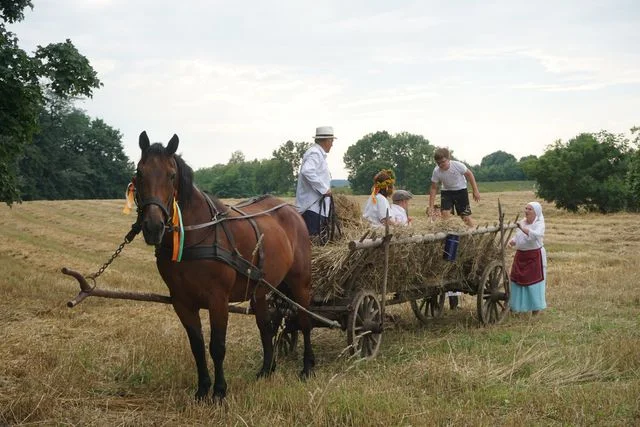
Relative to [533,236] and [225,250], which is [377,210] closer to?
[533,236]

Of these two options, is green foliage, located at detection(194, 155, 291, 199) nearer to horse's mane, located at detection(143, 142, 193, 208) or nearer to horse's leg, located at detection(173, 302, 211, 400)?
horse's leg, located at detection(173, 302, 211, 400)

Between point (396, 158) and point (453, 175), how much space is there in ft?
180

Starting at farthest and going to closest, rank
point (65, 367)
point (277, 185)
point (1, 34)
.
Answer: point (277, 185), point (1, 34), point (65, 367)

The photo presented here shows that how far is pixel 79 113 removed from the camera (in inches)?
2606

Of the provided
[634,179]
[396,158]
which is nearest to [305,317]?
[634,179]

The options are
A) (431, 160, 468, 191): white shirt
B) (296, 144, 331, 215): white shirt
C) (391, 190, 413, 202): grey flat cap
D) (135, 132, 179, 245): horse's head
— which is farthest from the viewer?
(431, 160, 468, 191): white shirt

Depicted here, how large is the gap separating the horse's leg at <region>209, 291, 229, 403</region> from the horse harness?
0.31m

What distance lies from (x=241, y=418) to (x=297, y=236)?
2.50 m

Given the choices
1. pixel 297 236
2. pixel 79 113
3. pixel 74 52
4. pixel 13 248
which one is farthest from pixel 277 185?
pixel 297 236

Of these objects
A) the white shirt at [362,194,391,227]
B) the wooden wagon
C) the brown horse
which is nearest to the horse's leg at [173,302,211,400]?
the brown horse

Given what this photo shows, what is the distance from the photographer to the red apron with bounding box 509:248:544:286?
33.8 feet

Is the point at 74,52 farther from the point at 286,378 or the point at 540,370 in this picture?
the point at 540,370

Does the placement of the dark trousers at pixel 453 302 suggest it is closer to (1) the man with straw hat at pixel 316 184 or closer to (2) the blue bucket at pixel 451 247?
(2) the blue bucket at pixel 451 247

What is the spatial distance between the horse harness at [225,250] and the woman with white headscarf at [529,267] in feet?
17.2
